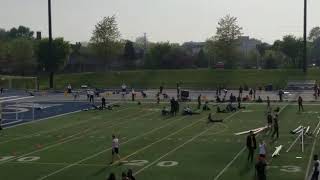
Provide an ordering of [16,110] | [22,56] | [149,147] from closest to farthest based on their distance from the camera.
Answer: [149,147]
[16,110]
[22,56]

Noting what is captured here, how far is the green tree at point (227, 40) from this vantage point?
303 feet

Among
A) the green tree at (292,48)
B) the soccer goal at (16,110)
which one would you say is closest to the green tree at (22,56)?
the soccer goal at (16,110)

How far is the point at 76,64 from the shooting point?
126 meters

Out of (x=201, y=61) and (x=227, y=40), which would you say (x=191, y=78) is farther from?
(x=201, y=61)

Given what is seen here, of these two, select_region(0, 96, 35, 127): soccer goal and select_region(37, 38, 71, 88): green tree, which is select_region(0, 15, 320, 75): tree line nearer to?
select_region(37, 38, 71, 88): green tree

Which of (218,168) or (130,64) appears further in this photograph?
(130,64)

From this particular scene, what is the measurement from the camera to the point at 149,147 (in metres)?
28.6

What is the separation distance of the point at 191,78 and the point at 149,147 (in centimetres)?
5646

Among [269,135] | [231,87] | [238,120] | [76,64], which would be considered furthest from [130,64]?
[269,135]

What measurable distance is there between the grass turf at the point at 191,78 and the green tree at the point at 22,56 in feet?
42.1

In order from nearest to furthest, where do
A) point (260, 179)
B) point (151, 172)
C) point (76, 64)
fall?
point (260, 179) < point (151, 172) < point (76, 64)

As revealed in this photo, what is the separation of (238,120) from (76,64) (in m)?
89.9

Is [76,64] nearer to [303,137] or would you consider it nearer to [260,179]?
[303,137]

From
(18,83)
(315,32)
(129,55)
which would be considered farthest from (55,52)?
(315,32)
